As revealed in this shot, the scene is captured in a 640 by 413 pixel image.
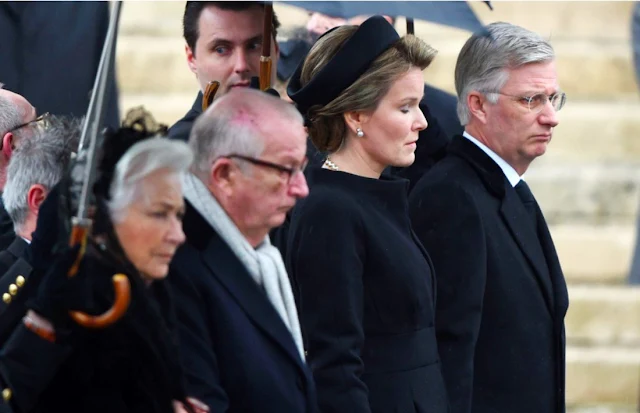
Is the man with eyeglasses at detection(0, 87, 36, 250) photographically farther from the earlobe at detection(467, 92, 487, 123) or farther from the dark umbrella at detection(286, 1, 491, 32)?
the earlobe at detection(467, 92, 487, 123)

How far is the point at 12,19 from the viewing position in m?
6.36

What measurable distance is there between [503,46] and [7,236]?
1.53m

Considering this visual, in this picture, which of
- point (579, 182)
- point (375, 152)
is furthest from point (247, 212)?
point (579, 182)

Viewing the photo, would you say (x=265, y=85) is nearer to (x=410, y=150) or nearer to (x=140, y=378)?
(x=410, y=150)

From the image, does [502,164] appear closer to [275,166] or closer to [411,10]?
[411,10]

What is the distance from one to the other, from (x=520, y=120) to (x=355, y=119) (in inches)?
27.5

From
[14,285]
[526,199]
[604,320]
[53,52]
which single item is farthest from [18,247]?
[604,320]

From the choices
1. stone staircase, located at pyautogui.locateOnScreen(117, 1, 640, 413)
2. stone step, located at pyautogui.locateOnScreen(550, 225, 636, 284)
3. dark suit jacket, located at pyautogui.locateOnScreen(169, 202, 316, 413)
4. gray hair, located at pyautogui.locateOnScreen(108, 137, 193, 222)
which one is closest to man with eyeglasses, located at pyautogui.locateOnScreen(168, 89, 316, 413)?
dark suit jacket, located at pyautogui.locateOnScreen(169, 202, 316, 413)

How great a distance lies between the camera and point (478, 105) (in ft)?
16.8

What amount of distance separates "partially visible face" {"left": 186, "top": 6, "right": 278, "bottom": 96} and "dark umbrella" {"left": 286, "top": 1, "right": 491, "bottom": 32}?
754mm

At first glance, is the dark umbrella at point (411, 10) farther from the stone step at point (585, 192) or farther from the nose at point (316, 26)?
the stone step at point (585, 192)

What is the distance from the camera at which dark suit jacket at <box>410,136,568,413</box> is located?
4.77 meters

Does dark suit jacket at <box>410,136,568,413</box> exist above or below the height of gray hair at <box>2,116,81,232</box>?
below

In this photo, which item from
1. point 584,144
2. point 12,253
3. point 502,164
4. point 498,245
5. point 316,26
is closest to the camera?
point 12,253
